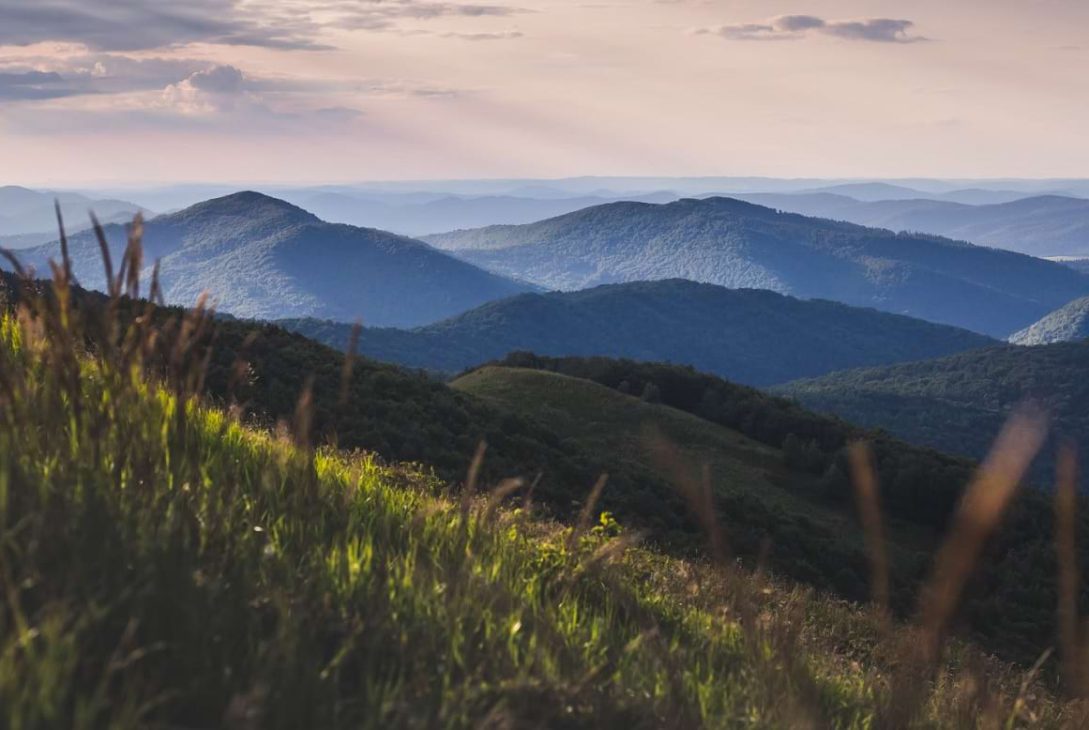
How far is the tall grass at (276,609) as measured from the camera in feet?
8.80

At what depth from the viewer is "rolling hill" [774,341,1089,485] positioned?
134875 mm

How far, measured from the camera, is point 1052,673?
1800 centimetres

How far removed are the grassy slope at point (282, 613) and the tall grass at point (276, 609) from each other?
0.04 feet

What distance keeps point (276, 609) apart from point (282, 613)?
350 mm

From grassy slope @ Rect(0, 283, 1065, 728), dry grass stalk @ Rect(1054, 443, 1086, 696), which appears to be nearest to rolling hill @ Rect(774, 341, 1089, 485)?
dry grass stalk @ Rect(1054, 443, 1086, 696)

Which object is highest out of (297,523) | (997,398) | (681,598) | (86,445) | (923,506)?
(86,445)

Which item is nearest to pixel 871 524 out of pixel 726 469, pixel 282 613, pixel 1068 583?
pixel 1068 583

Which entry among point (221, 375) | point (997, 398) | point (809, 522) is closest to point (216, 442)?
point (221, 375)

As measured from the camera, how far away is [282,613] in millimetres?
2961

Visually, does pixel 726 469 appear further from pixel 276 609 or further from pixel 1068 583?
pixel 276 609

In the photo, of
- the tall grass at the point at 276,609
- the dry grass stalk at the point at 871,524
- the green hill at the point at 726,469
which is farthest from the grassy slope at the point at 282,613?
the dry grass stalk at the point at 871,524

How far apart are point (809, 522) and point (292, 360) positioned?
1840 centimetres

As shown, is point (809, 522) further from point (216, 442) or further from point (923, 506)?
point (216, 442)

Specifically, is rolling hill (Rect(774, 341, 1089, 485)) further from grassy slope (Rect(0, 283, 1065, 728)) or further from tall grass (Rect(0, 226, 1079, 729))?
grassy slope (Rect(0, 283, 1065, 728))
